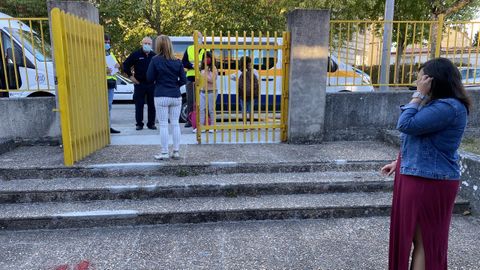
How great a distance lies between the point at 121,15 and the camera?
15320 mm

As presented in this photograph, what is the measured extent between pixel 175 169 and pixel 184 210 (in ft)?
2.84

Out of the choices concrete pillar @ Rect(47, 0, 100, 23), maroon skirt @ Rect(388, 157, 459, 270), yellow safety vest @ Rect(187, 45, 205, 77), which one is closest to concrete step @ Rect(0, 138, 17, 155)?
concrete pillar @ Rect(47, 0, 100, 23)

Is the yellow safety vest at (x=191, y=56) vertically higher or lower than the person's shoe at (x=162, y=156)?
higher

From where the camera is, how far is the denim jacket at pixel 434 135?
7.50ft

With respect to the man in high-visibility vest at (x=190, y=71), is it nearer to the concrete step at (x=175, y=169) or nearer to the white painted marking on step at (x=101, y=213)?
the concrete step at (x=175, y=169)

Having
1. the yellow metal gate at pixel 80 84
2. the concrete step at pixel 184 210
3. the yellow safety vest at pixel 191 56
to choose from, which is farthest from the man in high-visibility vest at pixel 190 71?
the concrete step at pixel 184 210

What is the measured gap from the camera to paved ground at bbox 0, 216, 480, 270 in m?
3.31

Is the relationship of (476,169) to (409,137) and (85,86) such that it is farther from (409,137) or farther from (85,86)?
(85,86)

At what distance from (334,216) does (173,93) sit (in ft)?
8.48

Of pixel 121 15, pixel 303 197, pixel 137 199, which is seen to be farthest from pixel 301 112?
pixel 121 15

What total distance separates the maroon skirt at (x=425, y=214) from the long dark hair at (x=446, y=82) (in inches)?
21.6

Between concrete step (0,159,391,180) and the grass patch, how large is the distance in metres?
1.17

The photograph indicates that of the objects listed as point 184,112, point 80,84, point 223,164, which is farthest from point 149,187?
point 184,112

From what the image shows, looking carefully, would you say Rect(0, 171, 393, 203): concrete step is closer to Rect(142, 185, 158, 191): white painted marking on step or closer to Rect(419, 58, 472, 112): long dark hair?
Rect(142, 185, 158, 191): white painted marking on step
